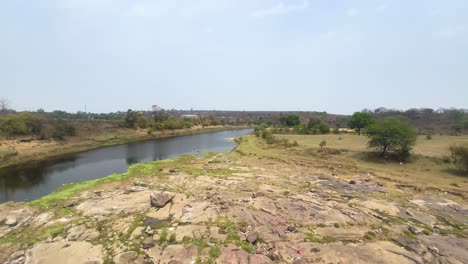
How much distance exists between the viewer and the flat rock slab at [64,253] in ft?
41.1

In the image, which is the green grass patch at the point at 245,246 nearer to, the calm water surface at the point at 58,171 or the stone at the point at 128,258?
the stone at the point at 128,258

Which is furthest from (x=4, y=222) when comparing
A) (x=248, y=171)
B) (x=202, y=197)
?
(x=248, y=171)

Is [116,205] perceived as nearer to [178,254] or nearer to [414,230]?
[178,254]

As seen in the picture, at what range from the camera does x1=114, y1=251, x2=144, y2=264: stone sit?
39.9 feet

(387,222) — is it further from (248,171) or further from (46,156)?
(46,156)

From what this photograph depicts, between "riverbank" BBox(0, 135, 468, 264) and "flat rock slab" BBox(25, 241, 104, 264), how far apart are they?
0.17 ft

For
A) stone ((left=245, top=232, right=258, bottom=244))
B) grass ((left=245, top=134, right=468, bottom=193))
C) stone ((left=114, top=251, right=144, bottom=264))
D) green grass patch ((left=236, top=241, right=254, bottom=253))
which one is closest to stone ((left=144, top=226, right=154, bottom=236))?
stone ((left=114, top=251, right=144, bottom=264))

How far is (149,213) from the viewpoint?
16984 millimetres

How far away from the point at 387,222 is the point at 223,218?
29.8 ft

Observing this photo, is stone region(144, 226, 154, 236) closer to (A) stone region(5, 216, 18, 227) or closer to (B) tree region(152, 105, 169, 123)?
(A) stone region(5, 216, 18, 227)

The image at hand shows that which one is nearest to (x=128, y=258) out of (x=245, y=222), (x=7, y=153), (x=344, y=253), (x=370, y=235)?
(x=245, y=222)

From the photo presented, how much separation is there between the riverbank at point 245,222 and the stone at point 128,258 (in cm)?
5

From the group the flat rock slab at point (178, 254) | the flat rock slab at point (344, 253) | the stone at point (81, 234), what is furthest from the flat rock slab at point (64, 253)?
the flat rock slab at point (344, 253)

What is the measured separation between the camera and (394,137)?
31.9 metres
